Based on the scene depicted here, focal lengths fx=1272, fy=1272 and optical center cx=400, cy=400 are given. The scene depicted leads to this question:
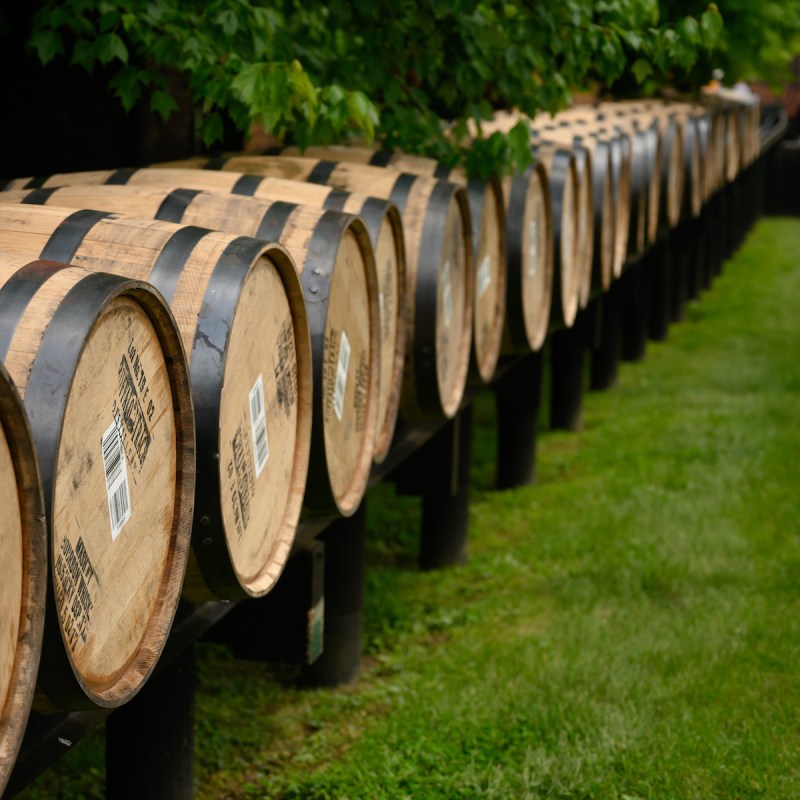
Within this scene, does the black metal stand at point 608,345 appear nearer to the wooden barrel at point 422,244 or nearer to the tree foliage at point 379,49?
the tree foliage at point 379,49

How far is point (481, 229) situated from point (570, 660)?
1629 millimetres

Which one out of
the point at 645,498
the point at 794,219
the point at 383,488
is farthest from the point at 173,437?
the point at 794,219

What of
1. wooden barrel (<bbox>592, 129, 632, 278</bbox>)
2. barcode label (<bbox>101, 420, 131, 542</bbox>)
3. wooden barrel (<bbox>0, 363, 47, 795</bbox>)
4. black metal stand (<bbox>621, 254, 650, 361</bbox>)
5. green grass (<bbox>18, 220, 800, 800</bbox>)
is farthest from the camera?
black metal stand (<bbox>621, 254, 650, 361</bbox>)

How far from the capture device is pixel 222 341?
246 cm

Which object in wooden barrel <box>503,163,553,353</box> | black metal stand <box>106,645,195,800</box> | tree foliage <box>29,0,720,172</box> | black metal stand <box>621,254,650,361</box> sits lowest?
black metal stand <box>621,254,650,361</box>

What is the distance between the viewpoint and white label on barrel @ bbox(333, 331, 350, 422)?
10.8 ft

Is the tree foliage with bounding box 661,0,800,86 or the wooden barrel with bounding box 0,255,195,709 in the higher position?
the tree foliage with bounding box 661,0,800,86

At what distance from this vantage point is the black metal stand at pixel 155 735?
10.4 ft

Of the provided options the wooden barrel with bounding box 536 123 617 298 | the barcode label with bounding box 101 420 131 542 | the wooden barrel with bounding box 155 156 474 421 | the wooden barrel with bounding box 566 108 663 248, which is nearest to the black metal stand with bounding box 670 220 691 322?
the wooden barrel with bounding box 566 108 663 248

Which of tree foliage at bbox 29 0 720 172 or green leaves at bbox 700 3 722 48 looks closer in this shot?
tree foliage at bbox 29 0 720 172

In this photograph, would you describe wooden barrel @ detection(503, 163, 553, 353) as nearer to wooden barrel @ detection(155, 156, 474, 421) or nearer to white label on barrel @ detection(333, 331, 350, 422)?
wooden barrel @ detection(155, 156, 474, 421)

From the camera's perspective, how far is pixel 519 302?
517 cm

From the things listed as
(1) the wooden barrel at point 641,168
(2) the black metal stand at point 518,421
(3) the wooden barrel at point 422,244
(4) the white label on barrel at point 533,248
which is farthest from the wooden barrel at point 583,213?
(3) the wooden barrel at point 422,244

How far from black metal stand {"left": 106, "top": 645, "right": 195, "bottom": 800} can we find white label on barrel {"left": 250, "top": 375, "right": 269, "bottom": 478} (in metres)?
0.64
